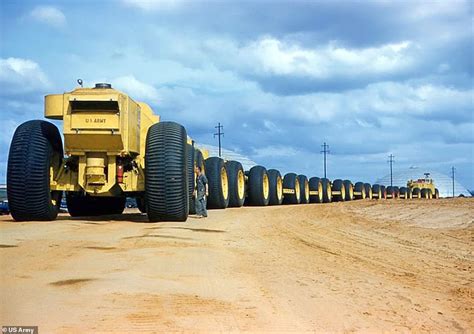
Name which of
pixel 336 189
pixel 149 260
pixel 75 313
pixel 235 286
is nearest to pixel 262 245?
pixel 149 260

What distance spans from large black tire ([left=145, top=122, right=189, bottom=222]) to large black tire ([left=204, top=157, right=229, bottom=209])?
7114 millimetres

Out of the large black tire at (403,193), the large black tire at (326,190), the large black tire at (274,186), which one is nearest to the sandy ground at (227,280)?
the large black tire at (274,186)

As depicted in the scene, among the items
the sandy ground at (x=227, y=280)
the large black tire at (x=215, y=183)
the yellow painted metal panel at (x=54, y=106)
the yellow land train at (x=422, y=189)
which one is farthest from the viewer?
the yellow land train at (x=422, y=189)

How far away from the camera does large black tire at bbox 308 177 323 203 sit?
34.8m

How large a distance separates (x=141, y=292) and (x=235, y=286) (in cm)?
106

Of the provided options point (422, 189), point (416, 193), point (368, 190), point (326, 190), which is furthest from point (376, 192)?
point (422, 189)

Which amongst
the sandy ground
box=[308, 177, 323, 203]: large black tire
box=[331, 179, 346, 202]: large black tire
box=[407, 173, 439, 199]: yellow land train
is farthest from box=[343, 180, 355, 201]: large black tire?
the sandy ground

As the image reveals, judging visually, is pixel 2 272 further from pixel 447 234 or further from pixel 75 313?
pixel 447 234

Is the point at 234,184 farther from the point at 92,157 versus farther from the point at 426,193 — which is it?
the point at 426,193

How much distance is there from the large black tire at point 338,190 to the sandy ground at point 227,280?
88.4ft

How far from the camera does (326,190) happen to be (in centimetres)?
3675

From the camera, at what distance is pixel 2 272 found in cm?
684

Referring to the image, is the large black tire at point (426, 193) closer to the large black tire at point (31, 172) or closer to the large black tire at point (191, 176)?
the large black tire at point (191, 176)

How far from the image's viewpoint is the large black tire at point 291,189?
30.3m
